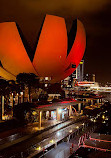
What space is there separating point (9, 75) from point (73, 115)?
7.38m

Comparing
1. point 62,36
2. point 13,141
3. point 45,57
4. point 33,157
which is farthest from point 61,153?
point 62,36

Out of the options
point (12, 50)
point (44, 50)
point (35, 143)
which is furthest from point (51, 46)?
point (35, 143)

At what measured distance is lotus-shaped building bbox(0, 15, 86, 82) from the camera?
14211 millimetres

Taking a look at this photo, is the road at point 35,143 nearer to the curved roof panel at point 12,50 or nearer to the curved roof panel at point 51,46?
the curved roof panel at point 51,46

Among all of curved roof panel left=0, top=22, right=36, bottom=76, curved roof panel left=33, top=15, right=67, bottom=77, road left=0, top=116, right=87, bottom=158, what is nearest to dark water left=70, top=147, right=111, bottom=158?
road left=0, top=116, right=87, bottom=158

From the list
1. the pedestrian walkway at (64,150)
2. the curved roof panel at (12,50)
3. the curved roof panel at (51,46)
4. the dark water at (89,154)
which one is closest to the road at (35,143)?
the pedestrian walkway at (64,150)

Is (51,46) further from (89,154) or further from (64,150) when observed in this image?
(89,154)

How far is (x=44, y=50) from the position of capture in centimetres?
1466

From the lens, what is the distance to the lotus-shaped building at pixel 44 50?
14.2 m

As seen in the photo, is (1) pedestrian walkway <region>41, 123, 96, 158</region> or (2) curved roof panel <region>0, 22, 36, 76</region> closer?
(1) pedestrian walkway <region>41, 123, 96, 158</region>

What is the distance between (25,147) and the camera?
7.80 m

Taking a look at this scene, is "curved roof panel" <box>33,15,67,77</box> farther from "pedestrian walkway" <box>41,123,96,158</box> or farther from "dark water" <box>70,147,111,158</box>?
"dark water" <box>70,147,111,158</box>

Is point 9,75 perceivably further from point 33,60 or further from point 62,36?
point 62,36

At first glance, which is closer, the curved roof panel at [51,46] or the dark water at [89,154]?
the dark water at [89,154]
